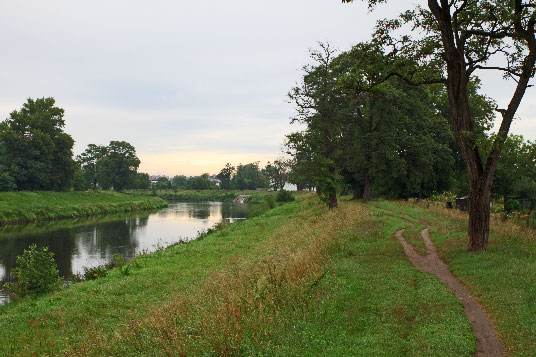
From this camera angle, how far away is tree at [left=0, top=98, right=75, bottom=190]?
215 feet

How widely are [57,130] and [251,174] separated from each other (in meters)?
101

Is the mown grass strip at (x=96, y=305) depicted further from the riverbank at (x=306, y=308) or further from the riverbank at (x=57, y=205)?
the riverbank at (x=57, y=205)

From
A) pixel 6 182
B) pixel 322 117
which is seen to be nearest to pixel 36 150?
pixel 6 182

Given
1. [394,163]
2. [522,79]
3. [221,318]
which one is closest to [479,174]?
[522,79]

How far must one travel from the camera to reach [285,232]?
2884 cm

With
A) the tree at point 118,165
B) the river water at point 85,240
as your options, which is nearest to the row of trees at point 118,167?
the tree at point 118,165

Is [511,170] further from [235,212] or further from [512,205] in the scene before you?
[235,212]

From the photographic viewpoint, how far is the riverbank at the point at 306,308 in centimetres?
793

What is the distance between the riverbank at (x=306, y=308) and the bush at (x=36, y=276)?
4.89ft

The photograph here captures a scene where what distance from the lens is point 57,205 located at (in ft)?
203

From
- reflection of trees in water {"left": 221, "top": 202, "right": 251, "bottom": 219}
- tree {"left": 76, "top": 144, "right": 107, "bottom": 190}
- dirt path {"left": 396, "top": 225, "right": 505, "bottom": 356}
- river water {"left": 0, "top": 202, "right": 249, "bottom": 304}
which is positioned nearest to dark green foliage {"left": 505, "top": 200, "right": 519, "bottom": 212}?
dirt path {"left": 396, "top": 225, "right": 505, "bottom": 356}

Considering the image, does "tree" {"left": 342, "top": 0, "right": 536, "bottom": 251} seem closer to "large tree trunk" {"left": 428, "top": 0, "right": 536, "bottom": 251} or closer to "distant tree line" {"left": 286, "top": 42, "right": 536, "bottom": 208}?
"large tree trunk" {"left": 428, "top": 0, "right": 536, "bottom": 251}

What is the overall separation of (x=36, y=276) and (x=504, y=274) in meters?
18.5

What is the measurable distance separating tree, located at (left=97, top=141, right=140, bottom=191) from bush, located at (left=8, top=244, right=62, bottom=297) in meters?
93.4
